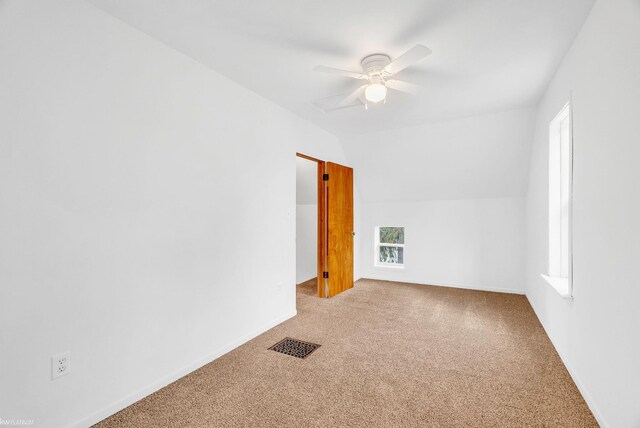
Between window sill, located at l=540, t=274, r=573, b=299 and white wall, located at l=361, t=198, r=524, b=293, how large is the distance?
1782 millimetres

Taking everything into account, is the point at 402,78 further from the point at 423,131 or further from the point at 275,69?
the point at 423,131

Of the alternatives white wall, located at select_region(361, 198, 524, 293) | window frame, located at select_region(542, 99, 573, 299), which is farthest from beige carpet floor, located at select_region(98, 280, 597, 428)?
white wall, located at select_region(361, 198, 524, 293)

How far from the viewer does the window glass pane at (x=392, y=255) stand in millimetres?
5508

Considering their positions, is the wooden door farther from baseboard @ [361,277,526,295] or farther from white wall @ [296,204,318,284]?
baseboard @ [361,277,526,295]

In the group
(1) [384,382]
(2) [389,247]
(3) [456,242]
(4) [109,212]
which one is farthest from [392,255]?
(4) [109,212]

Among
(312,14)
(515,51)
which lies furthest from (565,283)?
(312,14)

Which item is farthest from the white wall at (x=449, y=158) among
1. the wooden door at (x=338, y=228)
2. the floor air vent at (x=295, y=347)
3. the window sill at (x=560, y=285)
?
the floor air vent at (x=295, y=347)

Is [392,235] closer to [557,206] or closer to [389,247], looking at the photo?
[389,247]

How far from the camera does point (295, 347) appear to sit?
2.79 meters

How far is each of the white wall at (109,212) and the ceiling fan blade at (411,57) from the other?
153cm

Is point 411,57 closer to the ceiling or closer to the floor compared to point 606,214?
closer to the ceiling

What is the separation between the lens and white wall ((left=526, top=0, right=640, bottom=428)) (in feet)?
4.52

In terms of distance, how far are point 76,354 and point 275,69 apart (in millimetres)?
2424

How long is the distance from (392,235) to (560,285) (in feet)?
10.0
